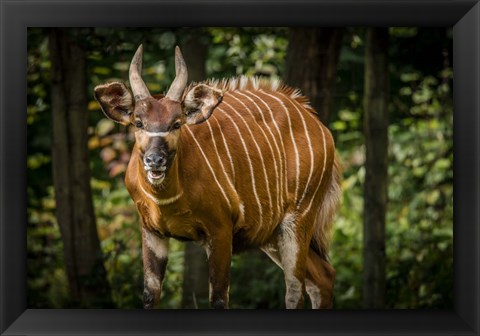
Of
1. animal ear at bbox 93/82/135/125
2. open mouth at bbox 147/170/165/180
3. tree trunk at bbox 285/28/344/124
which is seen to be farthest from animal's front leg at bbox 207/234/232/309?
tree trunk at bbox 285/28/344/124

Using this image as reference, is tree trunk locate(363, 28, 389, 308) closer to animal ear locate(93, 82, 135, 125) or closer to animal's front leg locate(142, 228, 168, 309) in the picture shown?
animal's front leg locate(142, 228, 168, 309)

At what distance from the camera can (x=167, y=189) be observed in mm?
5121

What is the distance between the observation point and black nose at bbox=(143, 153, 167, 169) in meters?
4.96

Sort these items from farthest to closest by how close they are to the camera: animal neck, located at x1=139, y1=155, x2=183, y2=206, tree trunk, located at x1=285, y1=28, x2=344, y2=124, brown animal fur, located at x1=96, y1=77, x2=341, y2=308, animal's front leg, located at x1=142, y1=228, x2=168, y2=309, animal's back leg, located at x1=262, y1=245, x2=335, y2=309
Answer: tree trunk, located at x1=285, y1=28, x2=344, y2=124 < animal's back leg, located at x1=262, y1=245, x2=335, y2=309 < animal's front leg, located at x1=142, y1=228, x2=168, y2=309 < brown animal fur, located at x1=96, y1=77, x2=341, y2=308 < animal neck, located at x1=139, y1=155, x2=183, y2=206

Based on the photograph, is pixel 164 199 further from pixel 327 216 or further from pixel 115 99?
pixel 327 216

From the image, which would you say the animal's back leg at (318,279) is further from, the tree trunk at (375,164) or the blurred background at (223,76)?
the tree trunk at (375,164)

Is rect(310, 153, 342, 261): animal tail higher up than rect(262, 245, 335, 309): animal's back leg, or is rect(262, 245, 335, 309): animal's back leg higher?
rect(310, 153, 342, 261): animal tail

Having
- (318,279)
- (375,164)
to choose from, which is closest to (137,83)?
(318,279)

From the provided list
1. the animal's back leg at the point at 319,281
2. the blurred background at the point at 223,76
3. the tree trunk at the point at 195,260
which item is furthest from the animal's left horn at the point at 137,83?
the tree trunk at the point at 195,260

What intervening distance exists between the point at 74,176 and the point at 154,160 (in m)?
2.16

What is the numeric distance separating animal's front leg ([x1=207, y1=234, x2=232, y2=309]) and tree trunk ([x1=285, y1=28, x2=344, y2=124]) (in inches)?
68.0

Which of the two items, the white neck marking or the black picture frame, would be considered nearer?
the white neck marking
